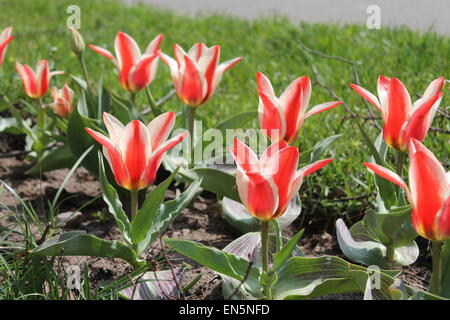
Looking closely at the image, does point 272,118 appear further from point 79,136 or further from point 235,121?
point 79,136

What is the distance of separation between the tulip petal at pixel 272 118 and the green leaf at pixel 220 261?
0.41 meters

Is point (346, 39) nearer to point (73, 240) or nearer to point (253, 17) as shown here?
point (253, 17)

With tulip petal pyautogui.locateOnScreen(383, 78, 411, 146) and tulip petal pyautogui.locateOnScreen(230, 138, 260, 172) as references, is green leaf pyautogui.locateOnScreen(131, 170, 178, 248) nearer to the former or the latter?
tulip petal pyautogui.locateOnScreen(230, 138, 260, 172)

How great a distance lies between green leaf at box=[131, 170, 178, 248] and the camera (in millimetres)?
1806

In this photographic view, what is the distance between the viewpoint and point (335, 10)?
16.9ft

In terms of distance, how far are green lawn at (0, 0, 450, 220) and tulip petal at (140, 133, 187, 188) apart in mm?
778

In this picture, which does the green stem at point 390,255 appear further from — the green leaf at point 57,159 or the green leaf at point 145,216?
the green leaf at point 57,159

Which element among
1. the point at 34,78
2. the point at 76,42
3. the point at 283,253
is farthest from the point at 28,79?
the point at 283,253

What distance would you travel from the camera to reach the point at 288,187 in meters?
1.57

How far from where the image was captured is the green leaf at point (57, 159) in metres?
2.59

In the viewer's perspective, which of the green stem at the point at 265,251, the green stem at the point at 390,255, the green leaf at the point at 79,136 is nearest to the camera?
the green stem at the point at 265,251

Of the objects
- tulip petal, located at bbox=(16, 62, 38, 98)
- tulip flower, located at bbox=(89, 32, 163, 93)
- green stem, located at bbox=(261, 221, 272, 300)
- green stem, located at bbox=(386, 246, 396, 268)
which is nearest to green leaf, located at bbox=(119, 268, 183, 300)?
green stem, located at bbox=(261, 221, 272, 300)

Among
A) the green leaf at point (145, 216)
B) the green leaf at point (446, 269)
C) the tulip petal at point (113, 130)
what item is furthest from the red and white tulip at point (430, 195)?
the tulip petal at point (113, 130)

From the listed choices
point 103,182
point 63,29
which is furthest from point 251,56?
point 103,182
